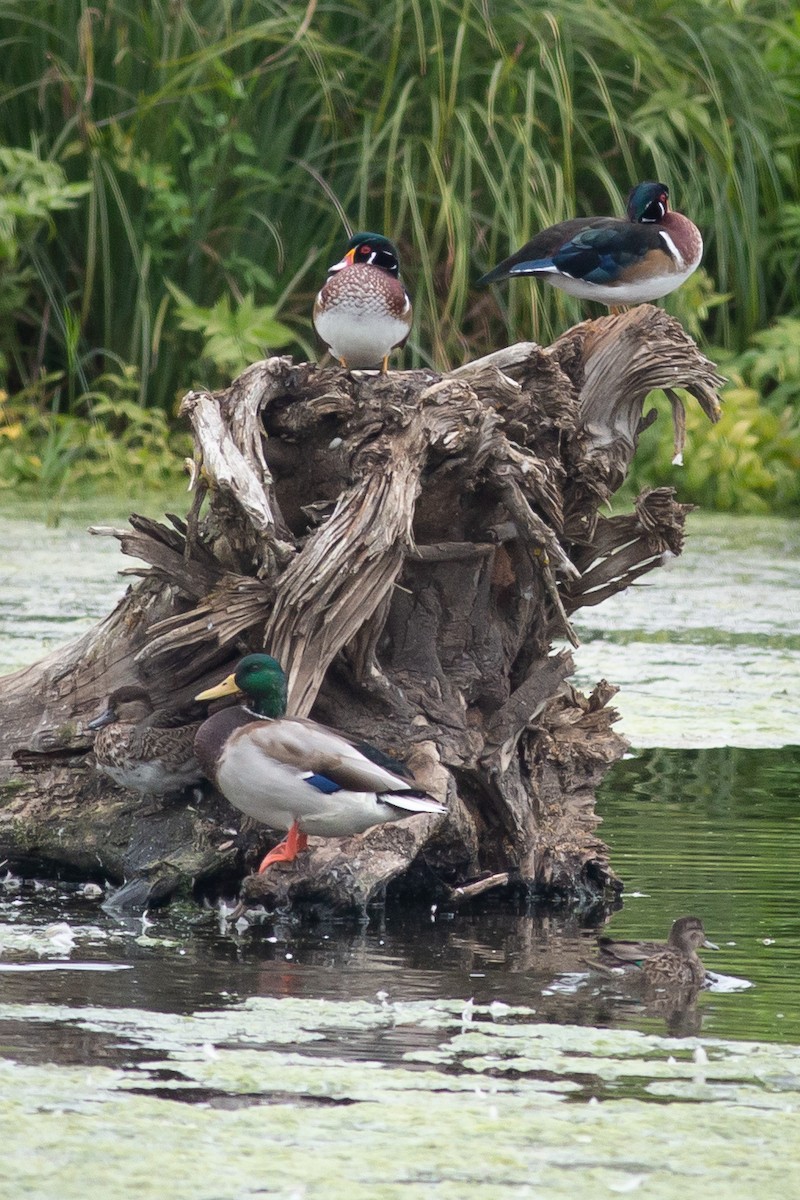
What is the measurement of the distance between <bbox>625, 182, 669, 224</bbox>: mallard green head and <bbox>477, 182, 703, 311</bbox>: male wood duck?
0.13 meters

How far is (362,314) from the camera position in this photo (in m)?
5.79

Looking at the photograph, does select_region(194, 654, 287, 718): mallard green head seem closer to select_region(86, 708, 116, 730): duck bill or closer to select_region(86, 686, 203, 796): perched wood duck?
select_region(86, 686, 203, 796): perched wood duck

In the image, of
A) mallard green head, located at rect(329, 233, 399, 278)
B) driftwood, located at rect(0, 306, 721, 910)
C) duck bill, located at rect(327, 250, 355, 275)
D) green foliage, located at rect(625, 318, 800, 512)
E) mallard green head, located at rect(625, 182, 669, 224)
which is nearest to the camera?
driftwood, located at rect(0, 306, 721, 910)

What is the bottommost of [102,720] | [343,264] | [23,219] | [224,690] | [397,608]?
[102,720]

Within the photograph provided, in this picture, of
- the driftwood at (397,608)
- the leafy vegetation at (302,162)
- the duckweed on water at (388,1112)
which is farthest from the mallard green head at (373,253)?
the leafy vegetation at (302,162)

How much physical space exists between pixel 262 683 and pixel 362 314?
1.34 meters

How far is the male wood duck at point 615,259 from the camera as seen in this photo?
247 inches

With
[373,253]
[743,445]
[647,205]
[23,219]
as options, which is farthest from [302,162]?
[373,253]

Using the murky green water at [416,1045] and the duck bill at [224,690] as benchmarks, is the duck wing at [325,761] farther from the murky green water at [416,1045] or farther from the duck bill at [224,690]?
the murky green water at [416,1045]

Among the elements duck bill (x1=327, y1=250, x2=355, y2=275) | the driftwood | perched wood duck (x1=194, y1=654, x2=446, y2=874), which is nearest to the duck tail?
perched wood duck (x1=194, y1=654, x2=446, y2=874)

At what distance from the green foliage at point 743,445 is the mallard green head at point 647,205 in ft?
16.7

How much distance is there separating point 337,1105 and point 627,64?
32.0 ft

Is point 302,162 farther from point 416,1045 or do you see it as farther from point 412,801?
point 416,1045

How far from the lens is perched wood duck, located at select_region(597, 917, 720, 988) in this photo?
4.33 m
